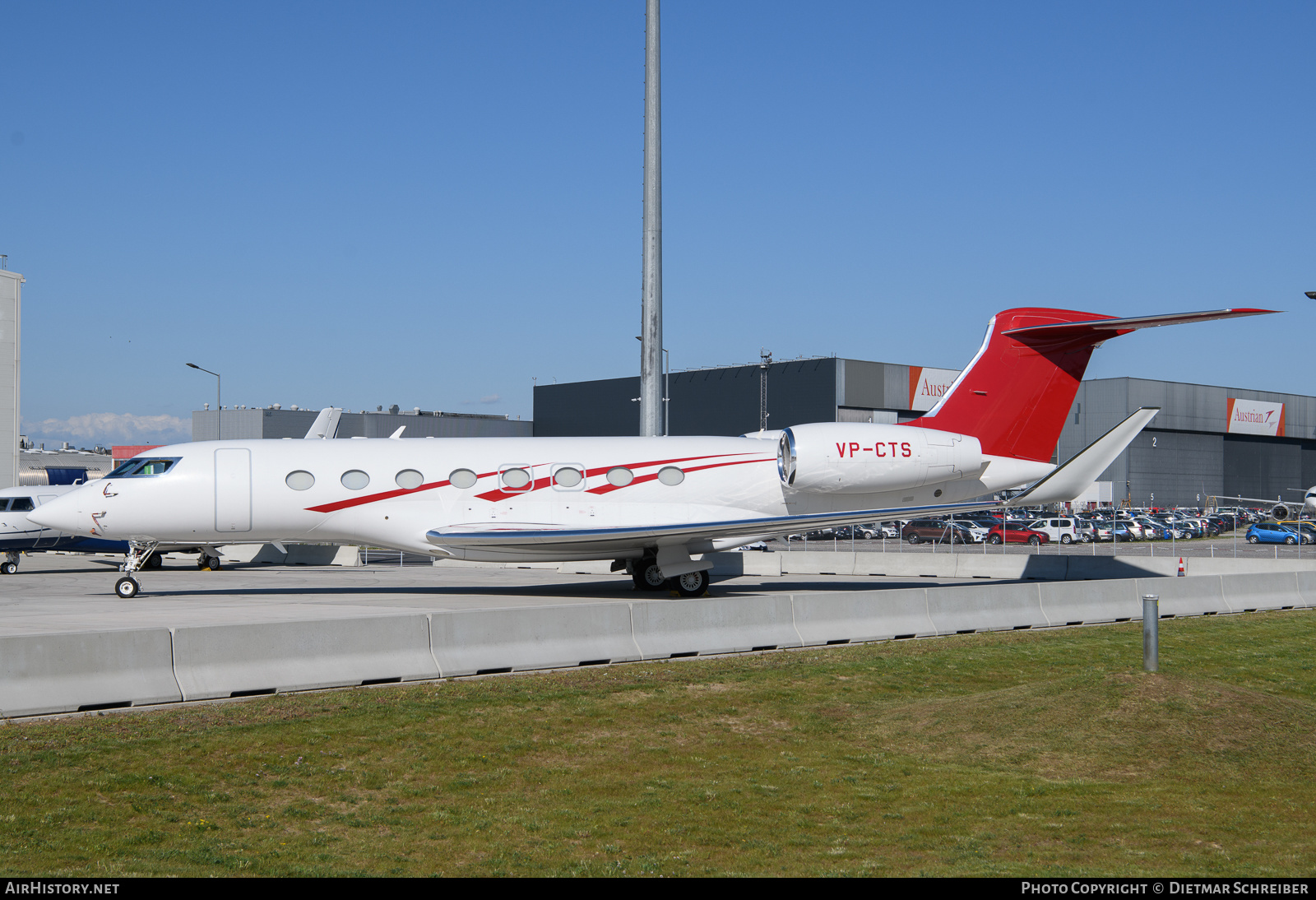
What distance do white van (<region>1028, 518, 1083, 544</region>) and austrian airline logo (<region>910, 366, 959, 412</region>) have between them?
27.6 metres

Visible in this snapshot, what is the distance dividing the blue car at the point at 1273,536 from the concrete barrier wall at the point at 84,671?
5417 centimetres

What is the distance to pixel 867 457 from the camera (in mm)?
20438

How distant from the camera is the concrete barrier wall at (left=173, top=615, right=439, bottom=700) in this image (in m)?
10.3

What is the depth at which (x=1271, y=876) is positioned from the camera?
6.03 meters

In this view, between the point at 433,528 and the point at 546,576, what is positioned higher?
the point at 433,528

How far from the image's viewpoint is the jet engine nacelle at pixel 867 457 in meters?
20.3

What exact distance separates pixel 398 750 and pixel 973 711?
17.3 feet

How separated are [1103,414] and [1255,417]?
17100 millimetres

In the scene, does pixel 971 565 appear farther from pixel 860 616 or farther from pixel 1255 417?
pixel 1255 417

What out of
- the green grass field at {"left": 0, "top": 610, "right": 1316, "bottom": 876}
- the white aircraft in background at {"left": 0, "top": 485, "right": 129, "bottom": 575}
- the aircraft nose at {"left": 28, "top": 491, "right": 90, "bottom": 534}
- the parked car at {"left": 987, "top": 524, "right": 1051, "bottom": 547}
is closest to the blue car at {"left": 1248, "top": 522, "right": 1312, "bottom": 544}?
the parked car at {"left": 987, "top": 524, "right": 1051, "bottom": 547}

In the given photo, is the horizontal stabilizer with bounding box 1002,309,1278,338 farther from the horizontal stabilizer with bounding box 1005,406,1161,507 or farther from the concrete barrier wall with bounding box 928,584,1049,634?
the concrete barrier wall with bounding box 928,584,1049,634

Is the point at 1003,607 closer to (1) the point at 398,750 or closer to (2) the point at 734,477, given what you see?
(2) the point at 734,477

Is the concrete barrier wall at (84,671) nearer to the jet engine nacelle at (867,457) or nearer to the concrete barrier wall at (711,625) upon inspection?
the concrete barrier wall at (711,625)
